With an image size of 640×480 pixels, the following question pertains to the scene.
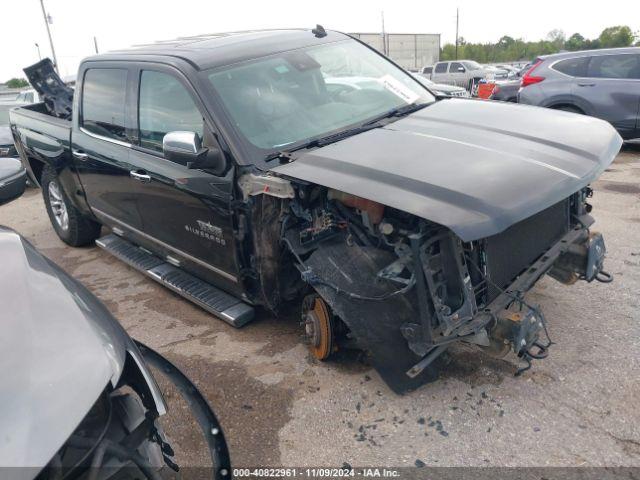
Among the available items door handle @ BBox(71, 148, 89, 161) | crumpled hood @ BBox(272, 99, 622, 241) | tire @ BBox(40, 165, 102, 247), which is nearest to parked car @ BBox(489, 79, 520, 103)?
crumpled hood @ BBox(272, 99, 622, 241)

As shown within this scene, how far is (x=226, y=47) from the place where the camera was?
3797 mm

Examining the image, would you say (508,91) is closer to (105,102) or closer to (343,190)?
(105,102)

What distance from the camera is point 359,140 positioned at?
3205 mm

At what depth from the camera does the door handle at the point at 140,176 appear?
3.90 meters

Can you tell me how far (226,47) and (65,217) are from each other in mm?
3140

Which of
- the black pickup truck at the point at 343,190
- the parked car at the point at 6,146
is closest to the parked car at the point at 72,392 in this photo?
the black pickup truck at the point at 343,190

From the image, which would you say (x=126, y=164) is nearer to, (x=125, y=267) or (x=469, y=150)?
(x=125, y=267)

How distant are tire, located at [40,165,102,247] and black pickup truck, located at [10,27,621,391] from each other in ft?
3.93

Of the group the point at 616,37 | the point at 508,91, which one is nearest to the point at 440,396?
the point at 508,91


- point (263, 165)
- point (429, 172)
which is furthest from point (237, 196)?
point (429, 172)

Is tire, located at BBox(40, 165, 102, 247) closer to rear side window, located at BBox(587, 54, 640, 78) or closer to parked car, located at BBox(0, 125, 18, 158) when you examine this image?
parked car, located at BBox(0, 125, 18, 158)

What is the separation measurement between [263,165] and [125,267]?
286cm

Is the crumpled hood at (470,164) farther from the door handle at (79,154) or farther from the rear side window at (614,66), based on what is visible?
the rear side window at (614,66)

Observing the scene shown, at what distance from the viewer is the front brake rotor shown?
3.21 metres
